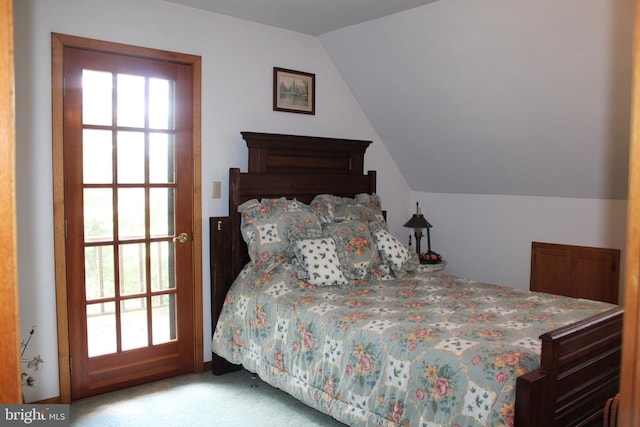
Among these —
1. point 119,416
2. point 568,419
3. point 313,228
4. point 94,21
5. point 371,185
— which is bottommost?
point 119,416

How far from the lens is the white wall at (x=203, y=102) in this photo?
9.51 feet

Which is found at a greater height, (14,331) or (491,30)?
(491,30)

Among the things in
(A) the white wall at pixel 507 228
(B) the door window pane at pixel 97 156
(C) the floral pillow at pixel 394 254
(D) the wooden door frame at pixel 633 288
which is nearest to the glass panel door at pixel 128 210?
(B) the door window pane at pixel 97 156

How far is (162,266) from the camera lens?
346 cm

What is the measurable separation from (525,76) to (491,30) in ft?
1.24

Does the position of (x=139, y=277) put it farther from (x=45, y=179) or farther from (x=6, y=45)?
(x=6, y=45)

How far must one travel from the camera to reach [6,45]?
843 millimetres

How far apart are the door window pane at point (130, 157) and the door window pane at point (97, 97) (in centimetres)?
14

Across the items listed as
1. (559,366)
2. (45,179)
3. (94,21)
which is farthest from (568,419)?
(94,21)

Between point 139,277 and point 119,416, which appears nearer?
point 119,416

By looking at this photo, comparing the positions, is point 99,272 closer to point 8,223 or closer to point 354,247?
point 354,247

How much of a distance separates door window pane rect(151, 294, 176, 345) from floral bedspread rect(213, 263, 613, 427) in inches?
12.5

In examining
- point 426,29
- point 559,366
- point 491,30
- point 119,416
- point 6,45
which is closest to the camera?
point 6,45

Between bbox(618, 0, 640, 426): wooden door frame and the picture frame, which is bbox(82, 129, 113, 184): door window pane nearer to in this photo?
the picture frame
